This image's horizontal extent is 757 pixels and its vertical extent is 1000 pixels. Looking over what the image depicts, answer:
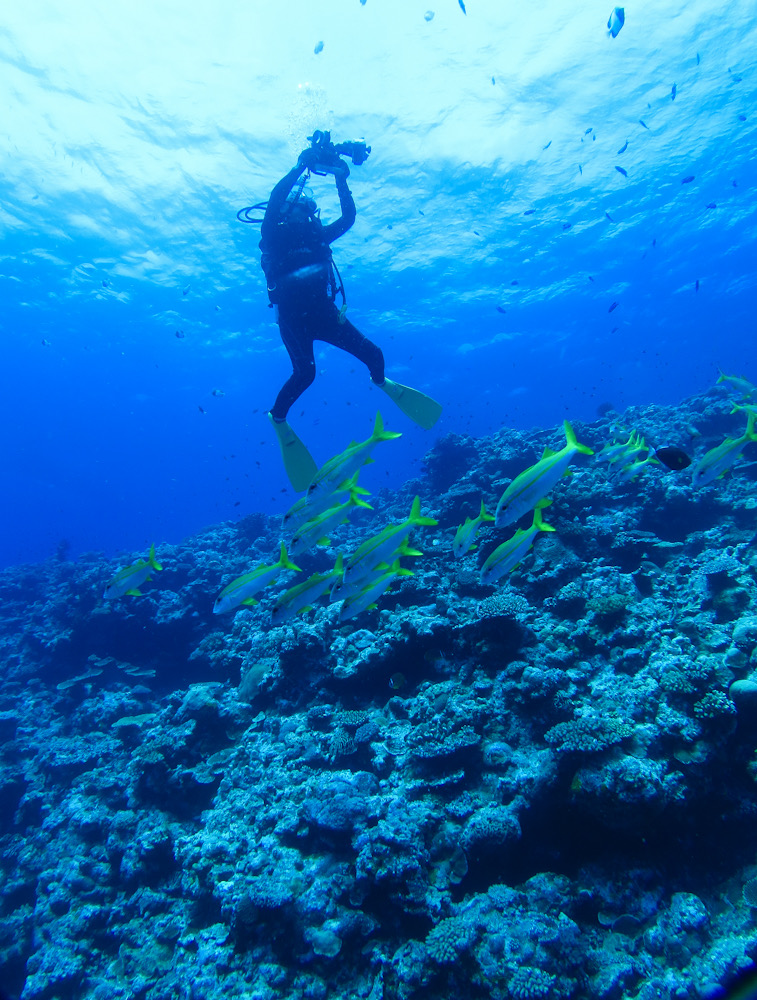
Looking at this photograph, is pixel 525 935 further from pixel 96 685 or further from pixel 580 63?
pixel 580 63

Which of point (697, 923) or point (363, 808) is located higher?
A: point (363, 808)

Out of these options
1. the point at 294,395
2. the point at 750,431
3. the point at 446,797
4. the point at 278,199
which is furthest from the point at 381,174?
the point at 446,797

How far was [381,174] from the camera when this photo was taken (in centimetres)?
2083

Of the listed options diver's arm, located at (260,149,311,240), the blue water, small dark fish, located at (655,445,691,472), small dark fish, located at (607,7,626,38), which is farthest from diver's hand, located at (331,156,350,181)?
the blue water

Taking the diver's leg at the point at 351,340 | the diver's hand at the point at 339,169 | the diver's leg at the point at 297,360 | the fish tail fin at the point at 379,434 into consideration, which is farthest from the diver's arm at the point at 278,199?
the fish tail fin at the point at 379,434

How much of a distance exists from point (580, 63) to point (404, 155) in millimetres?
7778

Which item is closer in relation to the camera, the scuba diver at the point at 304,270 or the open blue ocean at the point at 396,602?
the open blue ocean at the point at 396,602

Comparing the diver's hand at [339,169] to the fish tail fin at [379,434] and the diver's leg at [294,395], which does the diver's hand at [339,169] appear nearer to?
the diver's leg at [294,395]

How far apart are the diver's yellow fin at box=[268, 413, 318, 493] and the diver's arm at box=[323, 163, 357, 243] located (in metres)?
3.47

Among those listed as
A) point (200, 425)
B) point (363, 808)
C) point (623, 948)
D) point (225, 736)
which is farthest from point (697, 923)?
point (200, 425)

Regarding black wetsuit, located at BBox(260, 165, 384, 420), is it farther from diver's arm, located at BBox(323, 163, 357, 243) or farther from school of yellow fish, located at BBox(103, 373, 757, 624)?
school of yellow fish, located at BBox(103, 373, 757, 624)

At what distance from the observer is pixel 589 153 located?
2306 cm

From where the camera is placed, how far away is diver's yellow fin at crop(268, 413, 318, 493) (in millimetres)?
8250

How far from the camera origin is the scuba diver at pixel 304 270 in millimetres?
7434
